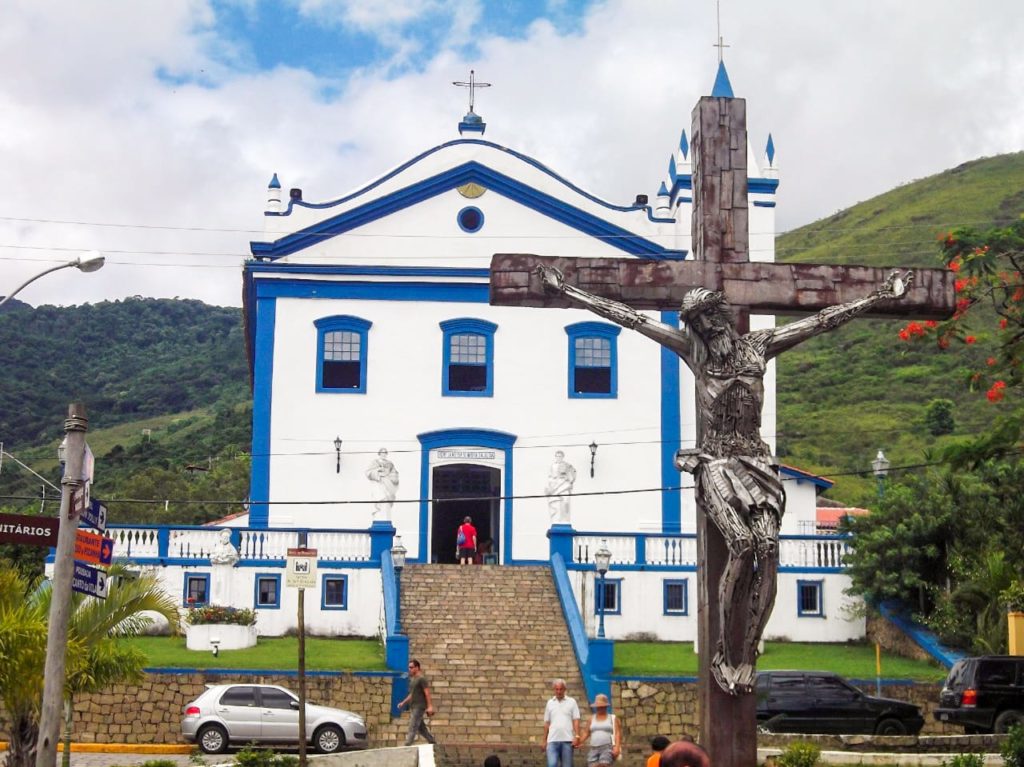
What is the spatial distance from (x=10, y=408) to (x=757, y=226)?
57.1 metres

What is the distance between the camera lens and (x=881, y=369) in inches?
2707

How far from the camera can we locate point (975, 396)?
62.7m

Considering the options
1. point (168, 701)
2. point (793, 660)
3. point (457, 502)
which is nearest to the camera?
point (168, 701)

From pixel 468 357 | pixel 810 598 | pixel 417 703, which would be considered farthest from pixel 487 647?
pixel 468 357

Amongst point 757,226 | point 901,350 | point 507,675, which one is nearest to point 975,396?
point 901,350

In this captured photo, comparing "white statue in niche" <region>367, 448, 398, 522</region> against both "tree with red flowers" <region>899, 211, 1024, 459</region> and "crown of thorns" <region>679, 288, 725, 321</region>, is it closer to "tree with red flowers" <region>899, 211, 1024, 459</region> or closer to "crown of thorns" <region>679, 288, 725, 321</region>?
"tree with red flowers" <region>899, 211, 1024, 459</region>

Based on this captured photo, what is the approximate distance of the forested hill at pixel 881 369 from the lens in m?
58.3

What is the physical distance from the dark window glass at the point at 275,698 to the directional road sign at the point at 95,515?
825 centimetres

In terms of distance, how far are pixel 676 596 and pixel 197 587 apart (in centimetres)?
915

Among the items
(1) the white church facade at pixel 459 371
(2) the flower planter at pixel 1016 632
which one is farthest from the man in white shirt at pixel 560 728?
(1) the white church facade at pixel 459 371

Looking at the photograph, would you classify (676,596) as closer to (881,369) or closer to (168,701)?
(168,701)

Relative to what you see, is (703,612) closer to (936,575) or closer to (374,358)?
(936,575)

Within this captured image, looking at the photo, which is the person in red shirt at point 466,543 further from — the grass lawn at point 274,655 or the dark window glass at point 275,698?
the dark window glass at point 275,698

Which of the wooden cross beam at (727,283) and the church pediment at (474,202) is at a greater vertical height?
the church pediment at (474,202)
